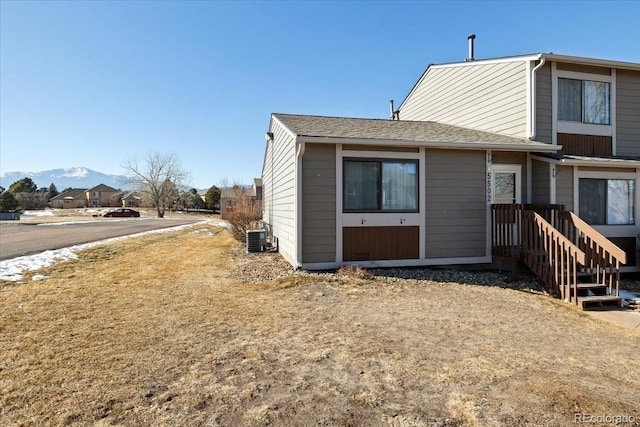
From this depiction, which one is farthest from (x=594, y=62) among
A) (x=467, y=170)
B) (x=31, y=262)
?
(x=31, y=262)

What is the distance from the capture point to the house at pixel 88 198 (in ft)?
244

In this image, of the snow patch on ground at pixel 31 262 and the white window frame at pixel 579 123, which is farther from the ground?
the white window frame at pixel 579 123

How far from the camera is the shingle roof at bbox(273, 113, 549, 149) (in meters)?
8.34

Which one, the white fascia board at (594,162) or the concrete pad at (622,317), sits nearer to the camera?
Result: the concrete pad at (622,317)

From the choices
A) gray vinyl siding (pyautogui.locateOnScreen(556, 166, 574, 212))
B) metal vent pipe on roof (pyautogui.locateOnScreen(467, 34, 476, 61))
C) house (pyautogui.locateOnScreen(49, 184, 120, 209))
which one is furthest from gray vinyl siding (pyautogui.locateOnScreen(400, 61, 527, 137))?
house (pyautogui.locateOnScreen(49, 184, 120, 209))

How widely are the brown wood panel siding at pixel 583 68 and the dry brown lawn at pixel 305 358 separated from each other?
6.67m

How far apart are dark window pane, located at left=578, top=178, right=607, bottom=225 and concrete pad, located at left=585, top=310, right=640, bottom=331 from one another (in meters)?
3.89

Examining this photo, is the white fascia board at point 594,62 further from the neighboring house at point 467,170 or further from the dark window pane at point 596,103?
the dark window pane at point 596,103

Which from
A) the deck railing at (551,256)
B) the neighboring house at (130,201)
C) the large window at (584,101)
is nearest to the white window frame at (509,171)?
the deck railing at (551,256)

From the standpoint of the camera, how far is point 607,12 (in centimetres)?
1041

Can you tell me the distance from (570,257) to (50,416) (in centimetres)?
821

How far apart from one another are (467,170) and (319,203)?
154 inches

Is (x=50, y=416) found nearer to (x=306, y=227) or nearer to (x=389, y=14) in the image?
(x=306, y=227)

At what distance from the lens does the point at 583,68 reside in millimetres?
9516
